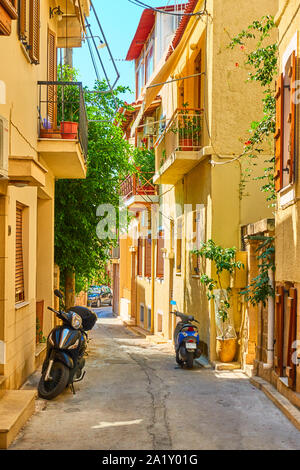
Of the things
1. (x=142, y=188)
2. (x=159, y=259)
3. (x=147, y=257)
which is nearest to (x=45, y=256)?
(x=159, y=259)

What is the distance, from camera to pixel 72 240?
51.1 ft

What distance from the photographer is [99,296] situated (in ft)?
150

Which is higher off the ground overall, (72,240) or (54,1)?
(54,1)

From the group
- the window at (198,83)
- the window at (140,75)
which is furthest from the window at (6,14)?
the window at (140,75)

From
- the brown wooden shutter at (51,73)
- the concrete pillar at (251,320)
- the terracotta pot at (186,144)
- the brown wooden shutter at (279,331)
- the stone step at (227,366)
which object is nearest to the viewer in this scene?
the brown wooden shutter at (279,331)

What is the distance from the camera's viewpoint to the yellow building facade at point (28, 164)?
773 centimetres

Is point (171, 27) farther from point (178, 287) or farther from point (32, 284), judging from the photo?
point (32, 284)

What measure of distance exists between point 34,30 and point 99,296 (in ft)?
119

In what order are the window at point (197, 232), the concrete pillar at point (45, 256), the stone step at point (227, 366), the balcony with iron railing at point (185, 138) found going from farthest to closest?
the balcony with iron railing at point (185, 138) → the window at point (197, 232) → the concrete pillar at point (45, 256) → the stone step at point (227, 366)

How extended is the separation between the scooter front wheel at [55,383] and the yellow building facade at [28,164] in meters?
0.41

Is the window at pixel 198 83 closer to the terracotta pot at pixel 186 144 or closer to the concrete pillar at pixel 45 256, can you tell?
the terracotta pot at pixel 186 144

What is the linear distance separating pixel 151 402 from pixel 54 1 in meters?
8.67

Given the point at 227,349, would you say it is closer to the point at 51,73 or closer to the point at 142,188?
the point at 51,73

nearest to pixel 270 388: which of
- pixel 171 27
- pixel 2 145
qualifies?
pixel 2 145
